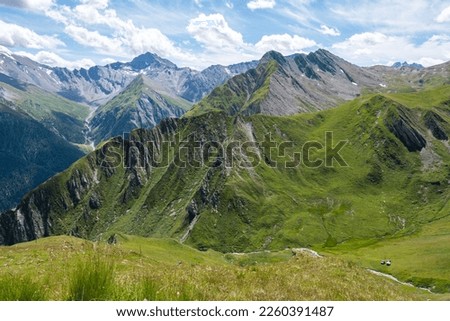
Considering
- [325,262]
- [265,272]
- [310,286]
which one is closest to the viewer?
[310,286]

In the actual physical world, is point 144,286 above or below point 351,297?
above

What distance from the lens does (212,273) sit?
571 inches

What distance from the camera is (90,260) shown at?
9016 millimetres

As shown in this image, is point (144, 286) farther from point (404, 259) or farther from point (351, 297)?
point (404, 259)

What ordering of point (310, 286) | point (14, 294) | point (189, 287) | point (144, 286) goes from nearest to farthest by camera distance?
1. point (14, 294)
2. point (144, 286)
3. point (189, 287)
4. point (310, 286)

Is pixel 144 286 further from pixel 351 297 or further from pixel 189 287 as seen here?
pixel 351 297

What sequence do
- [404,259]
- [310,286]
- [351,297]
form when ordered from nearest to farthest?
[351,297]
[310,286]
[404,259]

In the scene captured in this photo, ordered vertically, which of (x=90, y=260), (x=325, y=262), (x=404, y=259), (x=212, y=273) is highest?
(x=90, y=260)
